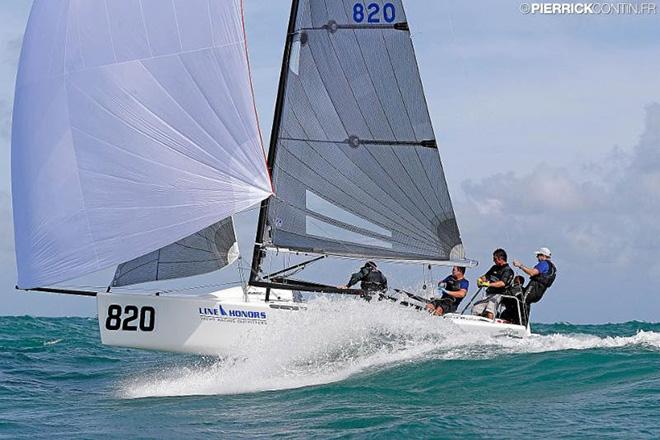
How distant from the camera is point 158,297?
1185cm

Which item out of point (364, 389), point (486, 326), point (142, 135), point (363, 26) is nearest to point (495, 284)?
point (486, 326)

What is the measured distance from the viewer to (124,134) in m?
11.4

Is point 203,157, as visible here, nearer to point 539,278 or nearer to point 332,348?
point 332,348

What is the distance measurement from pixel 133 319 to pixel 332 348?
96.3 inches

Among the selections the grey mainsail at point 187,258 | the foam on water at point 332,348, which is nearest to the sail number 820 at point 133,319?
the grey mainsail at point 187,258

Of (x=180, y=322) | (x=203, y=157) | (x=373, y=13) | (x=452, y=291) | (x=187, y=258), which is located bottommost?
(x=180, y=322)

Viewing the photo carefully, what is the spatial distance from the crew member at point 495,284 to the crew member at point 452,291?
0.23 meters

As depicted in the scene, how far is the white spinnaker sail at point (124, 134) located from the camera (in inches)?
445

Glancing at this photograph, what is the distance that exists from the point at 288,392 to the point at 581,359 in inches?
136

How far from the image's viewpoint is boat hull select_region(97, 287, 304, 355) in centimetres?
1180

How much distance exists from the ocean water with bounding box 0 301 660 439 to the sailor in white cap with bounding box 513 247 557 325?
658mm

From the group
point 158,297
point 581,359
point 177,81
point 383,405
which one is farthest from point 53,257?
point 581,359

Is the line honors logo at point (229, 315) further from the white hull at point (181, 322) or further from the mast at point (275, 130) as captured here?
the mast at point (275, 130)

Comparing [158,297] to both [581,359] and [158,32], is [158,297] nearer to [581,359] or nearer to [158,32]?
[158,32]
